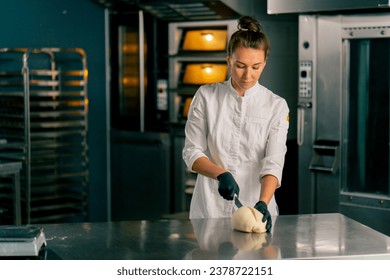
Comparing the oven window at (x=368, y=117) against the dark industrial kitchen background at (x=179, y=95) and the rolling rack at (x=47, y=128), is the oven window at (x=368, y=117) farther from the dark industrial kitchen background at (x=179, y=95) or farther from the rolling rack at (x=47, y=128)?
the rolling rack at (x=47, y=128)

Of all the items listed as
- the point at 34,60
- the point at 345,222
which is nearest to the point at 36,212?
the point at 34,60

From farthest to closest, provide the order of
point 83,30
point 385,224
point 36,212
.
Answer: point 83,30 → point 36,212 → point 385,224

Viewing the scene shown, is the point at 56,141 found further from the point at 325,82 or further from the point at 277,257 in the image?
the point at 277,257

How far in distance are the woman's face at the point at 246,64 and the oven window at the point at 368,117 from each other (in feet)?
5.76

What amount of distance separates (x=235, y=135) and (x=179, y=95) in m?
2.47

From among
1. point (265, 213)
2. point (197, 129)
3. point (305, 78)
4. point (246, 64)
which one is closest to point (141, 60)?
point (305, 78)

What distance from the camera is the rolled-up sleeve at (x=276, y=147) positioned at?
2.69m

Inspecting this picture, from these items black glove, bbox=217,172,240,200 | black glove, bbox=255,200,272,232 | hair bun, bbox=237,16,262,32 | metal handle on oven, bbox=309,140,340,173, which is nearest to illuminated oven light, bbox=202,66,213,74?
metal handle on oven, bbox=309,140,340,173

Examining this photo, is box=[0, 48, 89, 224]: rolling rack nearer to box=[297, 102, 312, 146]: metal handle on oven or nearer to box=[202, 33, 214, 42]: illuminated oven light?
box=[202, 33, 214, 42]: illuminated oven light

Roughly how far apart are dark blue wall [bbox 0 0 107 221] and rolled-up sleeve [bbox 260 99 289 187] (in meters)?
2.96

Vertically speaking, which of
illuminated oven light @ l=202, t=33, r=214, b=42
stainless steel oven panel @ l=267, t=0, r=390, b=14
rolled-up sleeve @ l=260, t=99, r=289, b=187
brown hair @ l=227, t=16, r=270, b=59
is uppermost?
stainless steel oven panel @ l=267, t=0, r=390, b=14

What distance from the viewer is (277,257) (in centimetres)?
201

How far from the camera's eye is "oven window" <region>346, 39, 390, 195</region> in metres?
4.18
